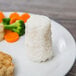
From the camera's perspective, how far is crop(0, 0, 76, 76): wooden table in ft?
6.59

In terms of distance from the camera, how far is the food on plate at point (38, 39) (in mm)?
1447

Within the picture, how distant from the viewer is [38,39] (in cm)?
146

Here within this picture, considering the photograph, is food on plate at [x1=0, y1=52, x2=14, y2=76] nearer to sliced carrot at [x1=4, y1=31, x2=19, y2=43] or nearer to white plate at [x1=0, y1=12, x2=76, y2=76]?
white plate at [x1=0, y1=12, x2=76, y2=76]

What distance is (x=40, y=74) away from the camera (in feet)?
4.56

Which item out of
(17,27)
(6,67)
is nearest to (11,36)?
(17,27)

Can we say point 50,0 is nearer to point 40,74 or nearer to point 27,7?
point 27,7

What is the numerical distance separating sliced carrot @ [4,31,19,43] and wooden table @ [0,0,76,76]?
390 mm

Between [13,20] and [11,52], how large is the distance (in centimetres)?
33

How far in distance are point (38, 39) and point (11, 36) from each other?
316 millimetres

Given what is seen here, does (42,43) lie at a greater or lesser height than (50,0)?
Answer: lesser

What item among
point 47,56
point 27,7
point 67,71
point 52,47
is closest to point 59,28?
point 52,47

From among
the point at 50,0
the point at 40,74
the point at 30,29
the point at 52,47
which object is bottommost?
the point at 40,74

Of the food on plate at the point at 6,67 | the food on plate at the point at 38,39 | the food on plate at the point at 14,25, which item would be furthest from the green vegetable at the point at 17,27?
the food on plate at the point at 6,67

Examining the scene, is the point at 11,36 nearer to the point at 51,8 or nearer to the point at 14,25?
the point at 14,25
